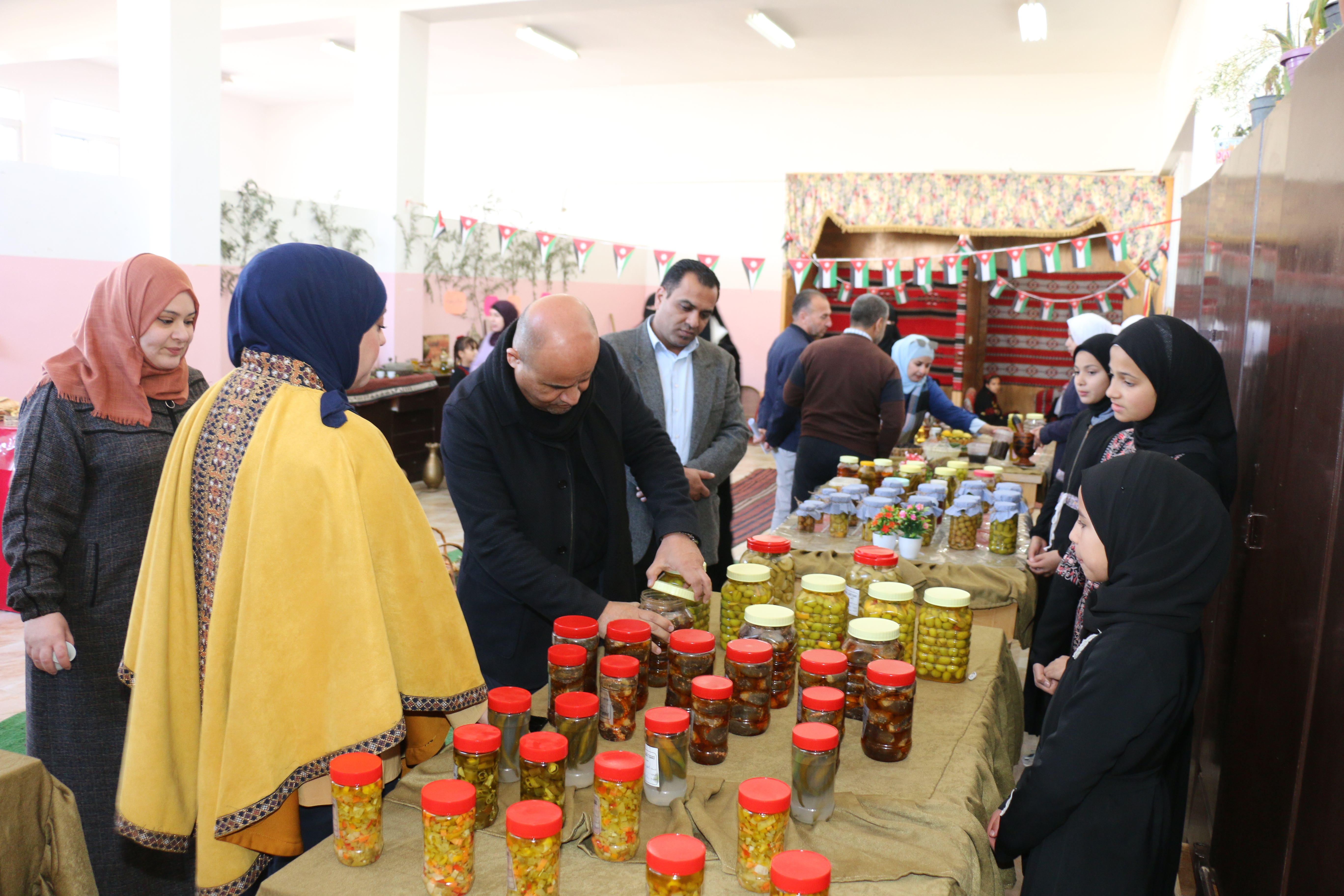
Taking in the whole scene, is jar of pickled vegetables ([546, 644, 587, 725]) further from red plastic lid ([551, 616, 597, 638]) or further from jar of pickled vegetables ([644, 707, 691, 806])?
jar of pickled vegetables ([644, 707, 691, 806])

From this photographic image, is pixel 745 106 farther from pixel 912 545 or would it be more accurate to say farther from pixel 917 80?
pixel 912 545

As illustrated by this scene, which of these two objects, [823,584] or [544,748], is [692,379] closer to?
[823,584]

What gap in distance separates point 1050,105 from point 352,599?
11.0 metres

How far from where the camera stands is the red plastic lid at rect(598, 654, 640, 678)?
147 cm

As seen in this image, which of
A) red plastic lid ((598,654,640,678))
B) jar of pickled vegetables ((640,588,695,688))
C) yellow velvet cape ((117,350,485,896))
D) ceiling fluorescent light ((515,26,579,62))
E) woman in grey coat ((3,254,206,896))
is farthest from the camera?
ceiling fluorescent light ((515,26,579,62))

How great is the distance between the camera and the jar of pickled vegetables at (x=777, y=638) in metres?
1.61

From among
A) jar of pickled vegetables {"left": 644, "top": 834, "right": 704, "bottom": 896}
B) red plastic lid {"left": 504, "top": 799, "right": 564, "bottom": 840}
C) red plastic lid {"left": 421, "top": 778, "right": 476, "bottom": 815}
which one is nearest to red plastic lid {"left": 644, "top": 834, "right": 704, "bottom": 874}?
jar of pickled vegetables {"left": 644, "top": 834, "right": 704, "bottom": 896}

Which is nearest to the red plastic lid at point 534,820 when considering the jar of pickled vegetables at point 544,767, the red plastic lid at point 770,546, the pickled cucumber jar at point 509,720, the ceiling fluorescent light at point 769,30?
the jar of pickled vegetables at point 544,767

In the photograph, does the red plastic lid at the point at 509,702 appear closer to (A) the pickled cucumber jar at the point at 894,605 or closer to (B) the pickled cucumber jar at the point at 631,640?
(B) the pickled cucumber jar at the point at 631,640

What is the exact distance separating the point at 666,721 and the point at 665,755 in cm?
5

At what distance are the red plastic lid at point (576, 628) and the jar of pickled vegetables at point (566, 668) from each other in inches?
2.4

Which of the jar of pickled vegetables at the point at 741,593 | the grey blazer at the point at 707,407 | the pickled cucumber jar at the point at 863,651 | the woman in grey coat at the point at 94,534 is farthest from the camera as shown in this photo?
the grey blazer at the point at 707,407

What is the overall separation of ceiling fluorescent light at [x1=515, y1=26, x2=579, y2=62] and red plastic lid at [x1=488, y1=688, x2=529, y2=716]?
9.54 meters

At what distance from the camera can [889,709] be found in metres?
1.48
